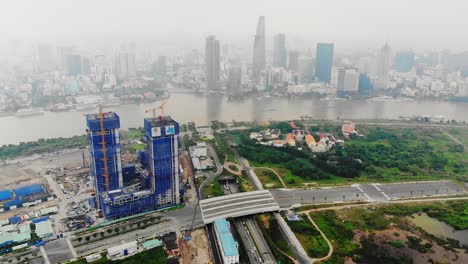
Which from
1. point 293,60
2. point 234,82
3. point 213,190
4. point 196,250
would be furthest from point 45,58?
point 196,250

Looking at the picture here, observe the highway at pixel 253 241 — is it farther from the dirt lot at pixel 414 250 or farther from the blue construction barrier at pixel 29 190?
the blue construction barrier at pixel 29 190

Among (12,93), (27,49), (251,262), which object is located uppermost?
(27,49)

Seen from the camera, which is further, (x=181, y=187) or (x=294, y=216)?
(x=181, y=187)

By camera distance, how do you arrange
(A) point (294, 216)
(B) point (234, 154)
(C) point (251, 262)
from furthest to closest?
(B) point (234, 154)
(A) point (294, 216)
(C) point (251, 262)

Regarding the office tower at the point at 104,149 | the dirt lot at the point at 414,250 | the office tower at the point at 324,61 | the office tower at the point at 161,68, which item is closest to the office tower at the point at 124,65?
the office tower at the point at 161,68

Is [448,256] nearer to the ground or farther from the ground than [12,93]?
nearer to the ground

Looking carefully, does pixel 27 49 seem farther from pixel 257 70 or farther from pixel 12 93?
pixel 257 70

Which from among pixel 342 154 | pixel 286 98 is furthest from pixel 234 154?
pixel 286 98

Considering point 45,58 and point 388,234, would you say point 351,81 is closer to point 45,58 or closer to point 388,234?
point 388,234
